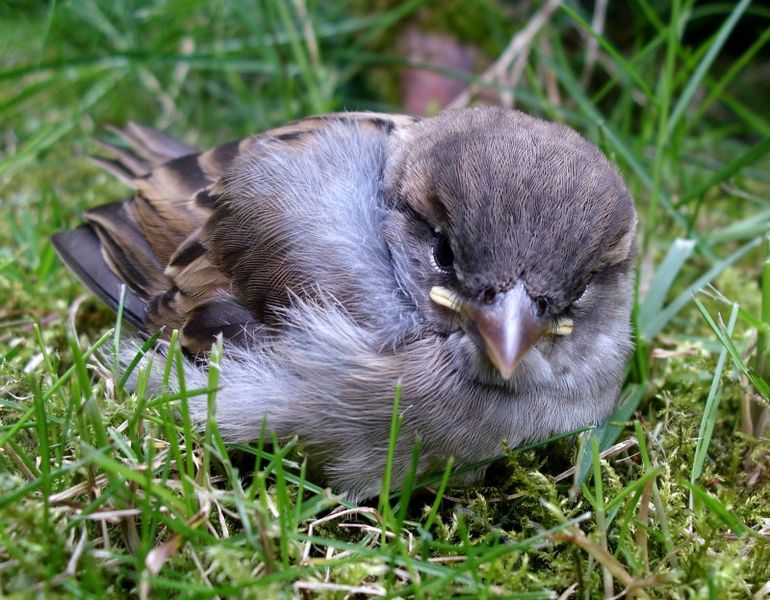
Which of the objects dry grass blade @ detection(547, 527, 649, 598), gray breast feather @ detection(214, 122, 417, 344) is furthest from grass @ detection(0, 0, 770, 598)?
gray breast feather @ detection(214, 122, 417, 344)

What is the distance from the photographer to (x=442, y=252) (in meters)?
2.25

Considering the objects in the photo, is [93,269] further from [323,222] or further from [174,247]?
[323,222]

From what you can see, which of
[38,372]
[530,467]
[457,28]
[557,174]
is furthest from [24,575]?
[457,28]

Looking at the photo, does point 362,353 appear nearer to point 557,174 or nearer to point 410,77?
point 557,174

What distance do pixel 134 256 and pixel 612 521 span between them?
208 centimetres

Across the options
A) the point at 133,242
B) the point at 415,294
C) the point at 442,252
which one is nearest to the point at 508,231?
the point at 442,252

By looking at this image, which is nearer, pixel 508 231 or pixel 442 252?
pixel 508 231

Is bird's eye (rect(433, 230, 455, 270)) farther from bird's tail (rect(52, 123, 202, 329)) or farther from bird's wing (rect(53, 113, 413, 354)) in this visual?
bird's tail (rect(52, 123, 202, 329))

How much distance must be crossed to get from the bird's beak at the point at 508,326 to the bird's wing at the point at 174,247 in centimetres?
79

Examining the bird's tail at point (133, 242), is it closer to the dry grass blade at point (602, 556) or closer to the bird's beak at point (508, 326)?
the bird's beak at point (508, 326)

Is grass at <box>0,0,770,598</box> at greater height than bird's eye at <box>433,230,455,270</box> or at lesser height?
lesser

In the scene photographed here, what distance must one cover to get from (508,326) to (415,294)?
0.37m

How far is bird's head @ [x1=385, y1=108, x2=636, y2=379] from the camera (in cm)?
207

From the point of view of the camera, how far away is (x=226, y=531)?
202 centimetres
